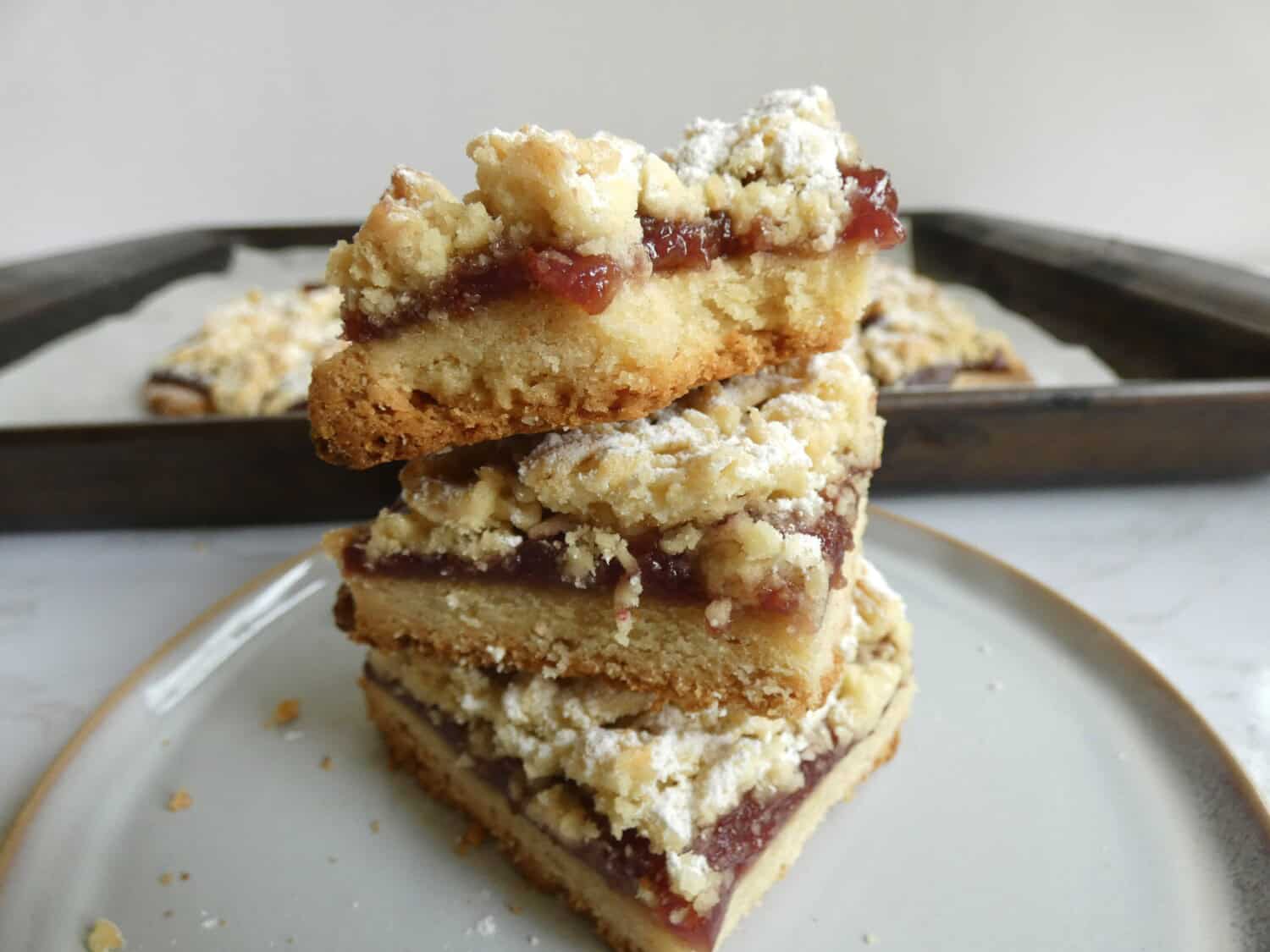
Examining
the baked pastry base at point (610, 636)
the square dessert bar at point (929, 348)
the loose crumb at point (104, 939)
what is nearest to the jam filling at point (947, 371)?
the square dessert bar at point (929, 348)

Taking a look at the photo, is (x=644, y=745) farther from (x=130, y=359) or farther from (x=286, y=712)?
(x=130, y=359)

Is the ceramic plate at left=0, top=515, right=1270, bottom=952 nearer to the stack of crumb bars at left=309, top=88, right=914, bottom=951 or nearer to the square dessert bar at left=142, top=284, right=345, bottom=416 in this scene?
the stack of crumb bars at left=309, top=88, right=914, bottom=951

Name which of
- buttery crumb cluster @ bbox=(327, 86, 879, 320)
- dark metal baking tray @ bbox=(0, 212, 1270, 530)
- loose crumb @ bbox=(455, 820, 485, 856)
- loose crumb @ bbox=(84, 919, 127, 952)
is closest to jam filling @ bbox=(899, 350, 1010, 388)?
dark metal baking tray @ bbox=(0, 212, 1270, 530)

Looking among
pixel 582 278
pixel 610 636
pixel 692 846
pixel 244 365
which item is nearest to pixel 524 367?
pixel 582 278

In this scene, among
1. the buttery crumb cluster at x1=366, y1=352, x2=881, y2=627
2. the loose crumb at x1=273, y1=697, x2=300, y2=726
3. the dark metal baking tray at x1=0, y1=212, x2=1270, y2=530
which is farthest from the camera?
the dark metal baking tray at x1=0, y1=212, x2=1270, y2=530

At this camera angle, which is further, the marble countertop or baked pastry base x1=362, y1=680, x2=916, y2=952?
the marble countertop

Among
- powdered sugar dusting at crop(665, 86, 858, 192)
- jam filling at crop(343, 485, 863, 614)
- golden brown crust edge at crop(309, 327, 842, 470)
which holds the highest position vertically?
powdered sugar dusting at crop(665, 86, 858, 192)
